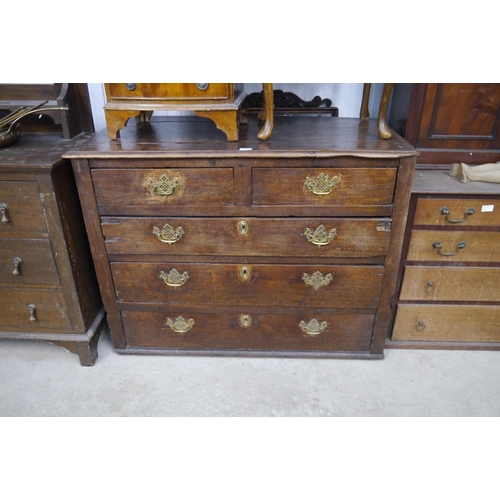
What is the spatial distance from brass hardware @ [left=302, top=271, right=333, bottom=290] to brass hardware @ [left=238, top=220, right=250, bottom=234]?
0.35 metres

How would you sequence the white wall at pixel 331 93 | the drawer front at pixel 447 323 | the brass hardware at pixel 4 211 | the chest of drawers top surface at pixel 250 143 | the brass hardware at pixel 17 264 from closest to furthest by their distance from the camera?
1. the chest of drawers top surface at pixel 250 143
2. the brass hardware at pixel 4 211
3. the brass hardware at pixel 17 264
4. the drawer front at pixel 447 323
5. the white wall at pixel 331 93

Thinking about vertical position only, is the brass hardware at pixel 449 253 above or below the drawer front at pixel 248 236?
below

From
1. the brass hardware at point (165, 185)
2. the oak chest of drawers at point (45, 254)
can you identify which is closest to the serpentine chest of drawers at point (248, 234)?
the brass hardware at point (165, 185)

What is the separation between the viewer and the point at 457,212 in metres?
1.86

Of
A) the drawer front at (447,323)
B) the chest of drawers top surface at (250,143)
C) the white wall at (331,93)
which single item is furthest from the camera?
the white wall at (331,93)

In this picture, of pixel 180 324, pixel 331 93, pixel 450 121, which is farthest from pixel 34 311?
pixel 450 121

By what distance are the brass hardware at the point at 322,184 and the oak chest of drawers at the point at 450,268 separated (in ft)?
1.29

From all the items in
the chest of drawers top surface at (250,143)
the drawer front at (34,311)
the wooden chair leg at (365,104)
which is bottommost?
the drawer front at (34,311)

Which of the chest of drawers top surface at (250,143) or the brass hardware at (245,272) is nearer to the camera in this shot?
the chest of drawers top surface at (250,143)

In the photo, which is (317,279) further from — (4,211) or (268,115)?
(4,211)

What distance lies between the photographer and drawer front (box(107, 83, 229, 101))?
1.67 meters

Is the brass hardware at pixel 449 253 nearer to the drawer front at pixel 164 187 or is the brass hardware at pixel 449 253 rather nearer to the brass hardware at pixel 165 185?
the drawer front at pixel 164 187

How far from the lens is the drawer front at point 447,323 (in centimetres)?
207

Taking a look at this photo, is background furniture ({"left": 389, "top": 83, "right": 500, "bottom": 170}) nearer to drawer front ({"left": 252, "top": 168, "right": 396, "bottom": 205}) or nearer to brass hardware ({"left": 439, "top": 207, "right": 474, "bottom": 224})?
brass hardware ({"left": 439, "top": 207, "right": 474, "bottom": 224})
